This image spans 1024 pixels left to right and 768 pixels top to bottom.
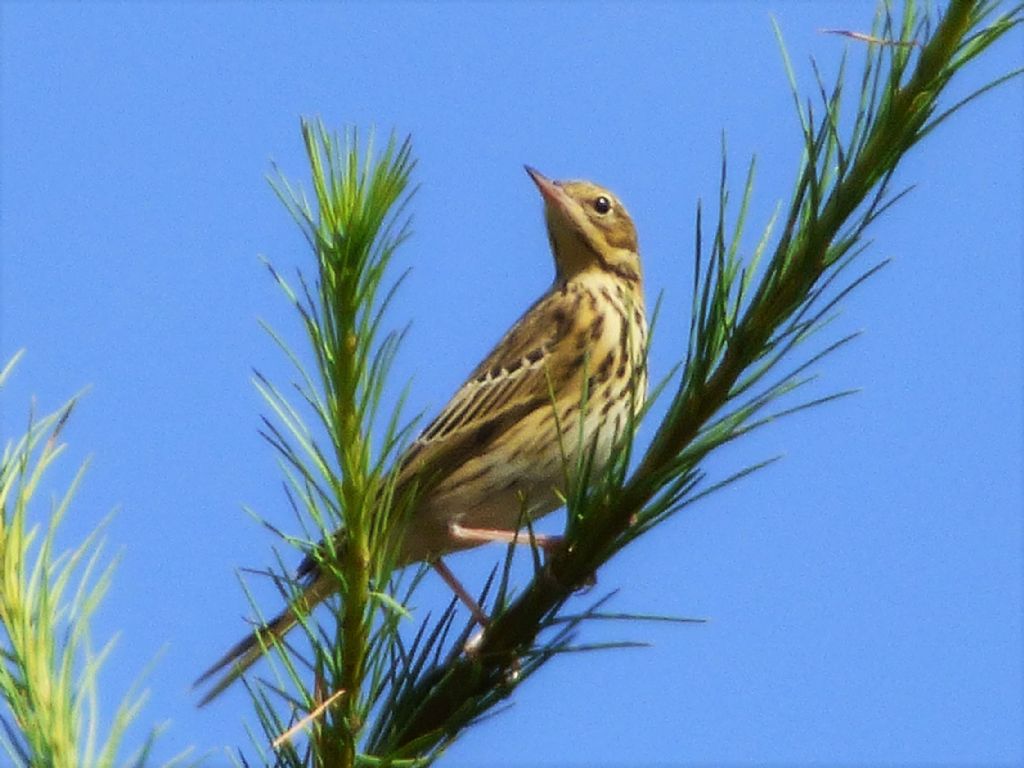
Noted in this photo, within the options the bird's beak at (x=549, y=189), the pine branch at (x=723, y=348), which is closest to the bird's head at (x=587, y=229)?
the bird's beak at (x=549, y=189)

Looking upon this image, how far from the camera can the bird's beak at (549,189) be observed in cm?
712

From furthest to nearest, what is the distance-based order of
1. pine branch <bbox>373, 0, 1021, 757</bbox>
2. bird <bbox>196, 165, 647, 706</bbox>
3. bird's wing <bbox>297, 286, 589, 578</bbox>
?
bird's wing <bbox>297, 286, 589, 578</bbox>
bird <bbox>196, 165, 647, 706</bbox>
pine branch <bbox>373, 0, 1021, 757</bbox>

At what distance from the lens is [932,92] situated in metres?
2.69

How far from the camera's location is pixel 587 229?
7430mm

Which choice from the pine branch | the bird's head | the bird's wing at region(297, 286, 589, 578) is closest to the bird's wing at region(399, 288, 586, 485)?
the bird's wing at region(297, 286, 589, 578)

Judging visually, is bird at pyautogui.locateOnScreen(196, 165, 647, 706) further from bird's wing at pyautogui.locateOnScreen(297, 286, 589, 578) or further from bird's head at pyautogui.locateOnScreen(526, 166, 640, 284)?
bird's head at pyautogui.locateOnScreen(526, 166, 640, 284)

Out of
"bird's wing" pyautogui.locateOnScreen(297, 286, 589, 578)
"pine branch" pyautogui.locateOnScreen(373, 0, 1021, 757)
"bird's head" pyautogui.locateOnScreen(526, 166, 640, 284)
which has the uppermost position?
"bird's head" pyautogui.locateOnScreen(526, 166, 640, 284)

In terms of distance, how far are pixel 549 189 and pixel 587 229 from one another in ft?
0.95

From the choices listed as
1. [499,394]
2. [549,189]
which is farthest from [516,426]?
[549,189]

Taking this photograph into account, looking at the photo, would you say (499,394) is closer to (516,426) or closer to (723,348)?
(516,426)

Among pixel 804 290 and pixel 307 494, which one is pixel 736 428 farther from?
pixel 307 494

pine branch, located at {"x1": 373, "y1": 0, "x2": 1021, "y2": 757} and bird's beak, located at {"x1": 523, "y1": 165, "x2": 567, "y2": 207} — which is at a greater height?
bird's beak, located at {"x1": 523, "y1": 165, "x2": 567, "y2": 207}

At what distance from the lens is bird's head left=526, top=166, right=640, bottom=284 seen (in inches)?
292

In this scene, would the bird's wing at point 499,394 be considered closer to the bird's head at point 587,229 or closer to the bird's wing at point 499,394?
the bird's wing at point 499,394
